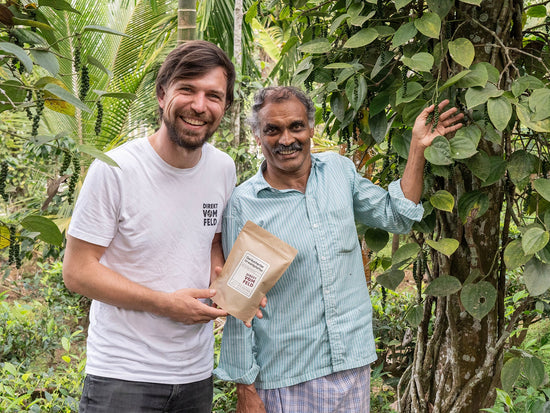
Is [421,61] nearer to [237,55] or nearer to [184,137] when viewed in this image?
[184,137]

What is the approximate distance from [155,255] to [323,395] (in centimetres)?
57

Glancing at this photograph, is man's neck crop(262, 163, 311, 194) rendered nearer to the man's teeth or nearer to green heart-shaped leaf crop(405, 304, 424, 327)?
the man's teeth

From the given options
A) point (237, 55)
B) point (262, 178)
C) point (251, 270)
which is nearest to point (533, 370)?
point (251, 270)

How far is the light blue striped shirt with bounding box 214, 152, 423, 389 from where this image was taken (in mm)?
1465

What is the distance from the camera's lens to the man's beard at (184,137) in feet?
4.52

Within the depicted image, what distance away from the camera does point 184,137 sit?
4.51 feet

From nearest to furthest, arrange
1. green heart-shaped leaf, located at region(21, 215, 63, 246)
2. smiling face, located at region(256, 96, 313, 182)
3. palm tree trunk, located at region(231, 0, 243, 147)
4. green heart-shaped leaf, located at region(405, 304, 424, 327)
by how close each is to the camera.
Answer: green heart-shaped leaf, located at region(21, 215, 63, 246)
smiling face, located at region(256, 96, 313, 182)
green heart-shaped leaf, located at region(405, 304, 424, 327)
palm tree trunk, located at region(231, 0, 243, 147)

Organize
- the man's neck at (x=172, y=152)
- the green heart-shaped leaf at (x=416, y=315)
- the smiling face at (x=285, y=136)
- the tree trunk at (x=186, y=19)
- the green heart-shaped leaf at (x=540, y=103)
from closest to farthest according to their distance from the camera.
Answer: the green heart-shaped leaf at (x=540, y=103), the man's neck at (x=172, y=152), the smiling face at (x=285, y=136), the green heart-shaped leaf at (x=416, y=315), the tree trunk at (x=186, y=19)

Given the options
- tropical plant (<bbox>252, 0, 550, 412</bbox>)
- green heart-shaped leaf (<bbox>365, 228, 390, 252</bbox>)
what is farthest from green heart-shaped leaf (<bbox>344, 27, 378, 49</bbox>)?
green heart-shaped leaf (<bbox>365, 228, 390, 252</bbox>)

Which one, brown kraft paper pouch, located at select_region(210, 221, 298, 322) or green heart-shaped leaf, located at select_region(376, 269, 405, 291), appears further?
green heart-shaped leaf, located at select_region(376, 269, 405, 291)

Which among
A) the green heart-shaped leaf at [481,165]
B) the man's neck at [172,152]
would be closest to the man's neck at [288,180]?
the man's neck at [172,152]

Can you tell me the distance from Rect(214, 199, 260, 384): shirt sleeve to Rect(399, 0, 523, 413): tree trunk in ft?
1.96

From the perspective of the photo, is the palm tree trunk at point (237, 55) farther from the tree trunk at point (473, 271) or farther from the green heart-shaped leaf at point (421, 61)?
the green heart-shaped leaf at point (421, 61)

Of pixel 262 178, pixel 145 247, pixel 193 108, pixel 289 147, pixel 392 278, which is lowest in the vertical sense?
pixel 392 278
